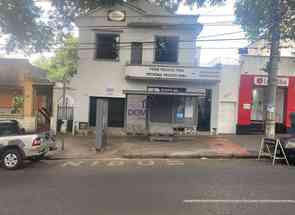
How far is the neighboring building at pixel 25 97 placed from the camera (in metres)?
20.4

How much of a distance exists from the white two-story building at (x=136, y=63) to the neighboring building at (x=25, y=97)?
7.69ft

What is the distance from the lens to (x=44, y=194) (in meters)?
7.59

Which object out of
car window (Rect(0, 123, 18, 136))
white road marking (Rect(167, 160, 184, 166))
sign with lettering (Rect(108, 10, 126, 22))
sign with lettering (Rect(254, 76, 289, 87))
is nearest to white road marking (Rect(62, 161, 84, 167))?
car window (Rect(0, 123, 18, 136))

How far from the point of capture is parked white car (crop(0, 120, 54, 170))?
1119 centimetres

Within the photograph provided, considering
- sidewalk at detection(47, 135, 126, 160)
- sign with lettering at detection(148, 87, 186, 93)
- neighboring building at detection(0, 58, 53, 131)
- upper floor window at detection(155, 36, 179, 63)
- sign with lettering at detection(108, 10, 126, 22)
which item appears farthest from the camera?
upper floor window at detection(155, 36, 179, 63)

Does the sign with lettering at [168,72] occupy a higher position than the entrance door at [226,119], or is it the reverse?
the sign with lettering at [168,72]

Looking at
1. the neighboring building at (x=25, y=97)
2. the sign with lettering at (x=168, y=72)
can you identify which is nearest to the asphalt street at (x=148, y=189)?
the sign with lettering at (x=168, y=72)

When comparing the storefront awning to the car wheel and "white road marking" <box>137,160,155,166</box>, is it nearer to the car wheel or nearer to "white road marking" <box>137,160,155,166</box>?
"white road marking" <box>137,160,155,166</box>

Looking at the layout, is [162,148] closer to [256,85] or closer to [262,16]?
[262,16]

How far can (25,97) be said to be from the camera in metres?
20.6

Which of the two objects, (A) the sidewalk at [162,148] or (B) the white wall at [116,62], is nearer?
(A) the sidewalk at [162,148]

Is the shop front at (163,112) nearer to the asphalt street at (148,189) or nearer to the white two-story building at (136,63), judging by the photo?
the white two-story building at (136,63)

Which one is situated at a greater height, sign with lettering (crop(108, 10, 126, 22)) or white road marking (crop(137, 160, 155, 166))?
sign with lettering (crop(108, 10, 126, 22))

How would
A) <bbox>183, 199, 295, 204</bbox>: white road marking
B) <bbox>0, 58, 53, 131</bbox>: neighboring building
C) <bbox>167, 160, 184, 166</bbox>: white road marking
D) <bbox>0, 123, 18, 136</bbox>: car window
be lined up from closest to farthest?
1. <bbox>183, 199, 295, 204</bbox>: white road marking
2. <bbox>0, 123, 18, 136</bbox>: car window
3. <bbox>167, 160, 184, 166</bbox>: white road marking
4. <bbox>0, 58, 53, 131</bbox>: neighboring building
